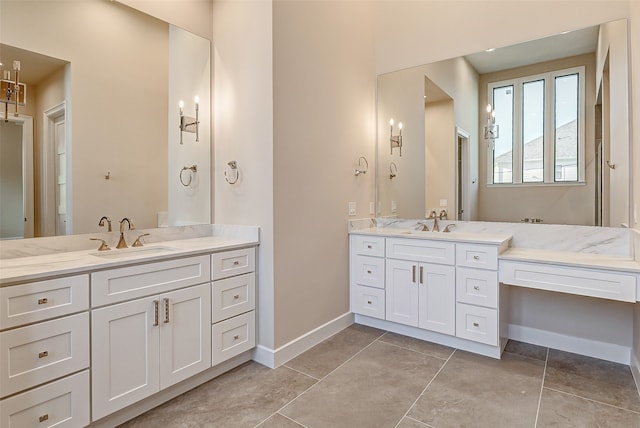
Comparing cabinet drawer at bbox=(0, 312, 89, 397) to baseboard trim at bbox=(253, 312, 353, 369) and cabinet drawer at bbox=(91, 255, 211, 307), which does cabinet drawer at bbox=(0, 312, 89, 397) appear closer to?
cabinet drawer at bbox=(91, 255, 211, 307)

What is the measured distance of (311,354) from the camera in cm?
266

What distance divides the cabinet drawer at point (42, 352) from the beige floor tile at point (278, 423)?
3.11 ft

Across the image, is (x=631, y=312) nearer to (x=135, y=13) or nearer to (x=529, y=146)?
(x=529, y=146)

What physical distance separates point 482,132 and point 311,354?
2390 mm

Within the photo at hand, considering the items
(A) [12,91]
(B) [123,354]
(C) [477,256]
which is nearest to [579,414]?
(C) [477,256]

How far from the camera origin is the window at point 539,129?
262 cm

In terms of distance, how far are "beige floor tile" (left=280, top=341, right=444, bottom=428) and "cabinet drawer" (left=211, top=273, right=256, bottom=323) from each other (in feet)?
2.35

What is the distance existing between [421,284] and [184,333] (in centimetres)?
185

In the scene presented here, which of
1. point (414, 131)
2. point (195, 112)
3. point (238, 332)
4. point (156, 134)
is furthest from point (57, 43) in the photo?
point (414, 131)

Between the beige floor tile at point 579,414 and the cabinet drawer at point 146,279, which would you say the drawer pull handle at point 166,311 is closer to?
the cabinet drawer at point 146,279

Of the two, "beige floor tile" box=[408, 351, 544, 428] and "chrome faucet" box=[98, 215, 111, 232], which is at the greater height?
"chrome faucet" box=[98, 215, 111, 232]

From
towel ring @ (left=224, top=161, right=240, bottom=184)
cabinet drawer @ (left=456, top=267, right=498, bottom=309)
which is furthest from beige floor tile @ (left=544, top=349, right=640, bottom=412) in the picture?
towel ring @ (left=224, top=161, right=240, bottom=184)

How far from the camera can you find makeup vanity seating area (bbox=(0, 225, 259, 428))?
148 centimetres

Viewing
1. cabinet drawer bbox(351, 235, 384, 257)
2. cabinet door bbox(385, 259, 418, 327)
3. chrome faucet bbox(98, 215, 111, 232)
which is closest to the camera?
chrome faucet bbox(98, 215, 111, 232)
